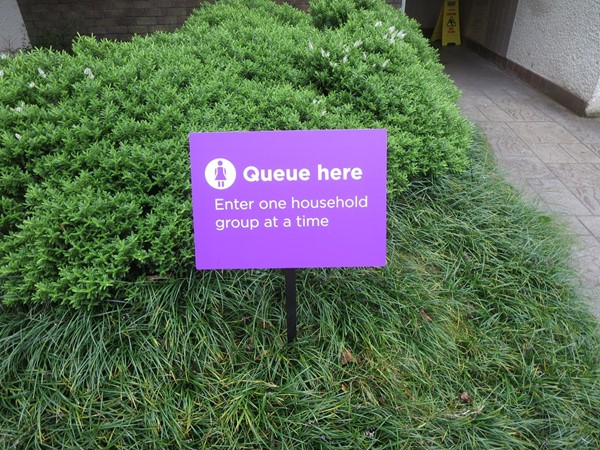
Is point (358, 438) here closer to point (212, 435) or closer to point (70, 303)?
point (212, 435)

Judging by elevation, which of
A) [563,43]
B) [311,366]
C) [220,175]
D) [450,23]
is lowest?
[450,23]

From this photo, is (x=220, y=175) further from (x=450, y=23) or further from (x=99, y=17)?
(x=450, y=23)

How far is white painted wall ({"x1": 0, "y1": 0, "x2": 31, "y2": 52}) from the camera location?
7.39 meters

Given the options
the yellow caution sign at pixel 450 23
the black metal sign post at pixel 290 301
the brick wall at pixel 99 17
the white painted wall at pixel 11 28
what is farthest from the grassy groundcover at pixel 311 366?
the yellow caution sign at pixel 450 23

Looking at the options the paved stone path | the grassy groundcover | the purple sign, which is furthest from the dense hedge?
the paved stone path

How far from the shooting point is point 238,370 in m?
2.21

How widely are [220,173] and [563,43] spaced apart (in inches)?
256

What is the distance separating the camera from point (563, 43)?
6496 millimetres

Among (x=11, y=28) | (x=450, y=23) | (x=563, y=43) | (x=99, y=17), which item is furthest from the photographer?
(x=450, y=23)

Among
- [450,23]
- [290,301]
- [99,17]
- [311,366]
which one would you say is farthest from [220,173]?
[450,23]

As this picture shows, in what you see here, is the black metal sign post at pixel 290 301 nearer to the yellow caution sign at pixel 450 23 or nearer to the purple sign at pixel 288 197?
the purple sign at pixel 288 197

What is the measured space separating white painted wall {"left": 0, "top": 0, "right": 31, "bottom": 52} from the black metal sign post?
7385mm

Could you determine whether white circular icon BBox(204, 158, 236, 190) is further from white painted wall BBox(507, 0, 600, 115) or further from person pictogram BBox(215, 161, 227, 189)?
white painted wall BBox(507, 0, 600, 115)

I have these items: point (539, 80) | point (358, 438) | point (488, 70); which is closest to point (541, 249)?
point (358, 438)
